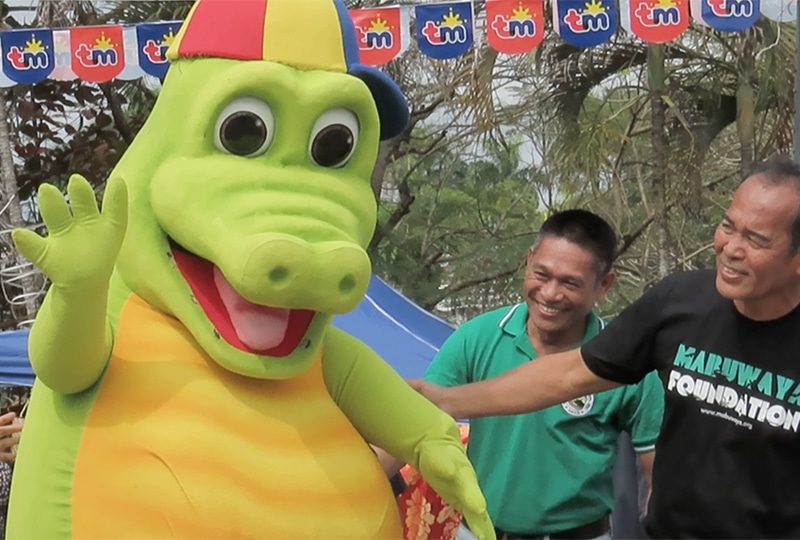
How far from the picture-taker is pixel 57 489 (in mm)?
1597

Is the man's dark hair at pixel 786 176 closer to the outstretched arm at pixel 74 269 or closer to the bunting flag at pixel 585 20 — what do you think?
the outstretched arm at pixel 74 269

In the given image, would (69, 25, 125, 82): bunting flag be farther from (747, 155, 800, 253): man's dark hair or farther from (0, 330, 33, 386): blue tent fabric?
(747, 155, 800, 253): man's dark hair

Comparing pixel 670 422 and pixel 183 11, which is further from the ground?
pixel 183 11

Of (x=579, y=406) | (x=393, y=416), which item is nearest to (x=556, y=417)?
(x=579, y=406)

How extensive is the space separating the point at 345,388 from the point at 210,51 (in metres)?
0.65

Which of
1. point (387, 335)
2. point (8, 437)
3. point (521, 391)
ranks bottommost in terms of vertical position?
point (387, 335)

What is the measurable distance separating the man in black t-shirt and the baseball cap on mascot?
767 millimetres

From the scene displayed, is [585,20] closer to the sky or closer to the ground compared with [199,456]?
closer to the sky

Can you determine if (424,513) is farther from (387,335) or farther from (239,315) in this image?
(387,335)

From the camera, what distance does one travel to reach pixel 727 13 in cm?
435

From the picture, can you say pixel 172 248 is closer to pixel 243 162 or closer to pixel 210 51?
pixel 243 162

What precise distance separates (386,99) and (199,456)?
29.1 inches

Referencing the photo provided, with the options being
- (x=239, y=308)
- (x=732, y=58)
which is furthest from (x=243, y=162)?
(x=732, y=58)

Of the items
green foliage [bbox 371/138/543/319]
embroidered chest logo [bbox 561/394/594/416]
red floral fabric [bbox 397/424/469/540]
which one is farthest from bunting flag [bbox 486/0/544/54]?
green foliage [bbox 371/138/543/319]
